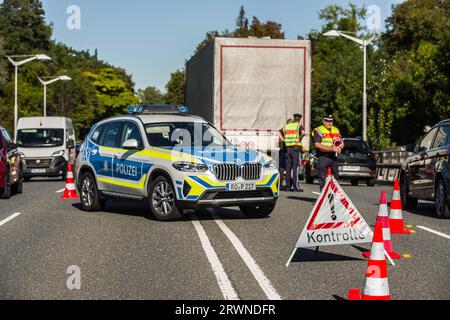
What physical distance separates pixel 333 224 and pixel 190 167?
4.34m

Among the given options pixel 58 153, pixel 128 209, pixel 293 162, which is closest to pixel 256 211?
pixel 128 209

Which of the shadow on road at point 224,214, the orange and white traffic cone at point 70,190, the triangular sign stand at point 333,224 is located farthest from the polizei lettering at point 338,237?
the orange and white traffic cone at point 70,190

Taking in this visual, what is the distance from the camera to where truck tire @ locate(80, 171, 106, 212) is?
1573 cm

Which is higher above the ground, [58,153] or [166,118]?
[166,118]

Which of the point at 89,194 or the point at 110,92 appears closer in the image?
the point at 89,194

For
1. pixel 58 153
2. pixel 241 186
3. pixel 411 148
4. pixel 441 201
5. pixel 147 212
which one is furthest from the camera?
pixel 58 153

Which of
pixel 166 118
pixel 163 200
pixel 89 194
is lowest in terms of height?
pixel 89 194

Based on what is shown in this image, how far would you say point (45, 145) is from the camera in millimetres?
30234

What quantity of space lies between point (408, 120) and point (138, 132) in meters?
39.0

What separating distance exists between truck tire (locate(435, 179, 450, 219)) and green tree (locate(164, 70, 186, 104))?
259 feet

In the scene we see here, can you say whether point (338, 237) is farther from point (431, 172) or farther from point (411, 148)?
point (411, 148)

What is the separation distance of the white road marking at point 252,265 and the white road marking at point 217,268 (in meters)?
0.28

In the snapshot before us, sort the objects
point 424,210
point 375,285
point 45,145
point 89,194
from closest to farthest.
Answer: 1. point 375,285
2. point 89,194
3. point 424,210
4. point 45,145

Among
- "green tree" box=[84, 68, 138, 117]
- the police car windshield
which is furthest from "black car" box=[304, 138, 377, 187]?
"green tree" box=[84, 68, 138, 117]
